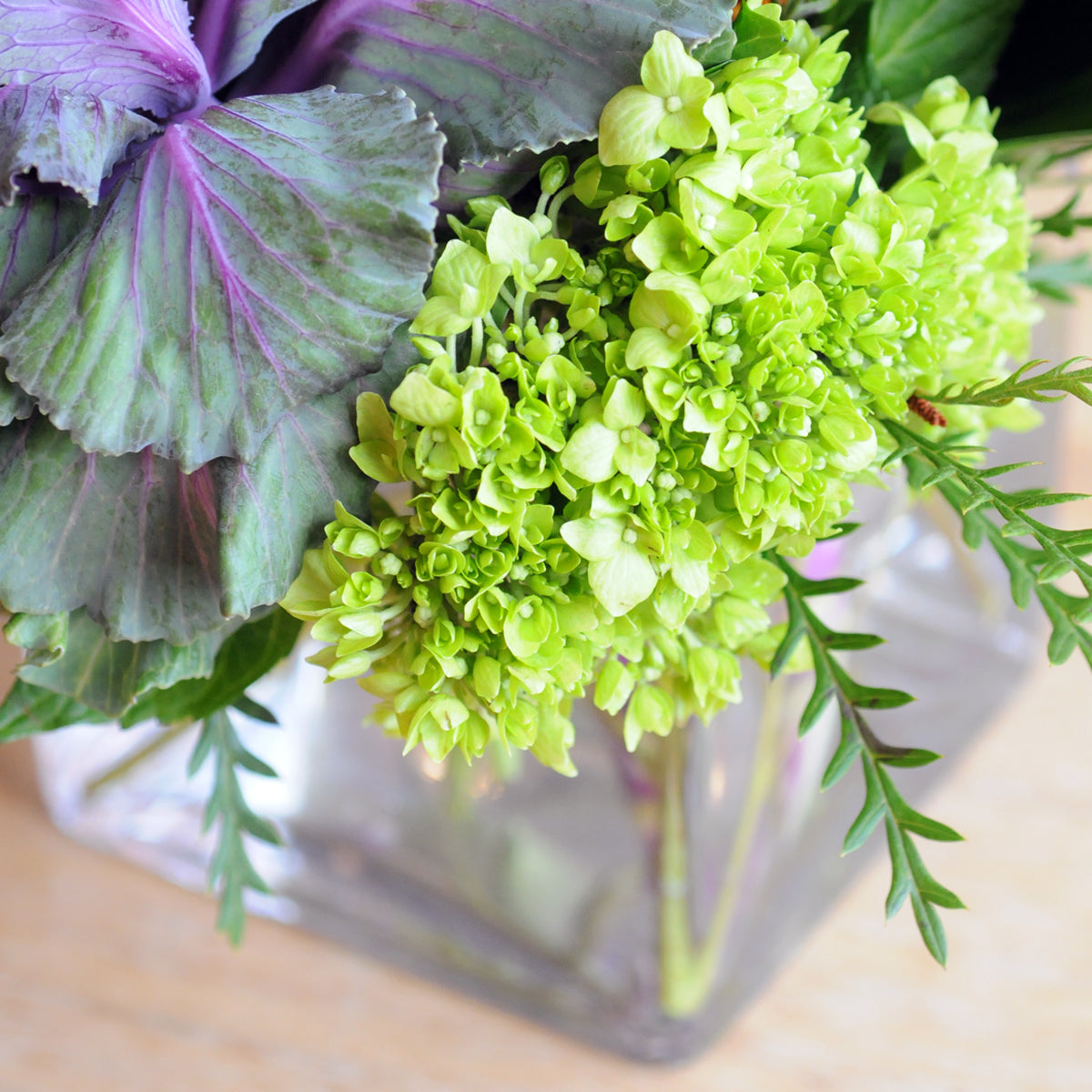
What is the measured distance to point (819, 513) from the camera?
239 mm

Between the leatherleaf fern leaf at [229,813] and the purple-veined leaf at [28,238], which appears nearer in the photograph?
the purple-veined leaf at [28,238]

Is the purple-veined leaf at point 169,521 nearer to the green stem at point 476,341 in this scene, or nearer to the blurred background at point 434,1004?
the green stem at point 476,341

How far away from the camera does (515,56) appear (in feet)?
0.79

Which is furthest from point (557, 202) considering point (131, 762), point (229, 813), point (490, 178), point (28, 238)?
point (131, 762)

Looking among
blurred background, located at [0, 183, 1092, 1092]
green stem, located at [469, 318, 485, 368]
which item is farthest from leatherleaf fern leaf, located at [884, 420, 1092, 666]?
blurred background, located at [0, 183, 1092, 1092]

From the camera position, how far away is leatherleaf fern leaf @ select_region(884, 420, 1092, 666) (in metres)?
0.24

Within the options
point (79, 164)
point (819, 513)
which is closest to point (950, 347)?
point (819, 513)

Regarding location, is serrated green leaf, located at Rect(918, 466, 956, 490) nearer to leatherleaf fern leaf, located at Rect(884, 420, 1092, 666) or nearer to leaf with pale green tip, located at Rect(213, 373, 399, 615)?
leatherleaf fern leaf, located at Rect(884, 420, 1092, 666)

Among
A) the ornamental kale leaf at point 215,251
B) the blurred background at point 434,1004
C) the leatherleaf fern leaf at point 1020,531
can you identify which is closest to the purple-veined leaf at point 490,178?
the ornamental kale leaf at point 215,251

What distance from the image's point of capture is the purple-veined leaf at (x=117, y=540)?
253 mm

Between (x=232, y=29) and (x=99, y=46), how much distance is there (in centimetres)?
3

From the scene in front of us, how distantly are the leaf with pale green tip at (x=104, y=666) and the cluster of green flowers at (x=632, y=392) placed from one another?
0.05 m

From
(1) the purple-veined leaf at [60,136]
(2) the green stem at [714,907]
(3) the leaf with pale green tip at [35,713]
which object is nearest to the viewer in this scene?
(1) the purple-veined leaf at [60,136]

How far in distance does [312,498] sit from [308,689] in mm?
310
